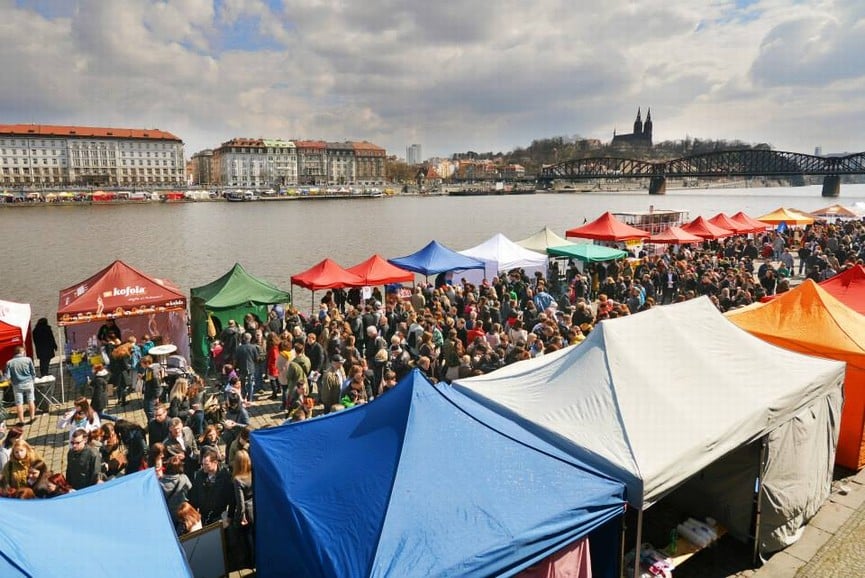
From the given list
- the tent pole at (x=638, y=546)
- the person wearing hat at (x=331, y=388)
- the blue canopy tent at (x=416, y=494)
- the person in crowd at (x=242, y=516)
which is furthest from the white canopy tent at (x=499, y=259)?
the tent pole at (x=638, y=546)

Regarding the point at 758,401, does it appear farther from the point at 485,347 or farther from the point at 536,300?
the point at 536,300

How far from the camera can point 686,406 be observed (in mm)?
5238

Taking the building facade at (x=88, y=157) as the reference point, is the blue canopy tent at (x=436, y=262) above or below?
below

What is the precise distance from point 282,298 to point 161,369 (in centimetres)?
340

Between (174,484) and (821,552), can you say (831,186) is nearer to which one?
(821,552)

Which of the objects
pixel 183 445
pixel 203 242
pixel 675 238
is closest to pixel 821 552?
pixel 183 445

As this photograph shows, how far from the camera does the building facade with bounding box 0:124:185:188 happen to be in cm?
12743

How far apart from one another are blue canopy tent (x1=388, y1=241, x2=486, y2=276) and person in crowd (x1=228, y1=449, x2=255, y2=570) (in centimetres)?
1030

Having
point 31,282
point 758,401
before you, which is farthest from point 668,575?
point 31,282

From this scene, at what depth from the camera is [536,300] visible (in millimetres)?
13453

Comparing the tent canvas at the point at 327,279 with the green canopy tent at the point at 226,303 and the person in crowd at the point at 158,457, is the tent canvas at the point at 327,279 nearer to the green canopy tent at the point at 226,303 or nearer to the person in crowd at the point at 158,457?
the green canopy tent at the point at 226,303

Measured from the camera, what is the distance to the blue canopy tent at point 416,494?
3.57 meters

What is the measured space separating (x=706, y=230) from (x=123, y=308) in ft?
72.2

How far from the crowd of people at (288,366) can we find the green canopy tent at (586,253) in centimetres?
Answer: 56
